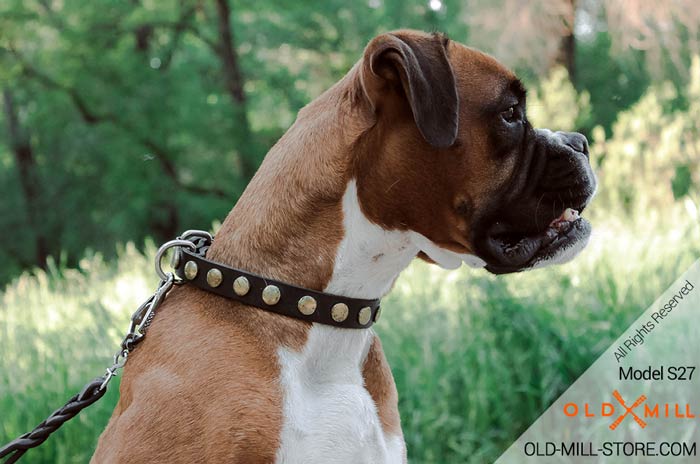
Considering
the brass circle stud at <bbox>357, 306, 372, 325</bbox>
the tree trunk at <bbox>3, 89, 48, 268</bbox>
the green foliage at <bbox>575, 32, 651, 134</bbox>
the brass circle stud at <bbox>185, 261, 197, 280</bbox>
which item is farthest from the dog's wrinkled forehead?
the tree trunk at <bbox>3, 89, 48, 268</bbox>

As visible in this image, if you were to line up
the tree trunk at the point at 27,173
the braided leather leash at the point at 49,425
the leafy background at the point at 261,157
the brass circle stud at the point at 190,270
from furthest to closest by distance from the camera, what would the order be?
the tree trunk at the point at 27,173 → the leafy background at the point at 261,157 → the braided leather leash at the point at 49,425 → the brass circle stud at the point at 190,270

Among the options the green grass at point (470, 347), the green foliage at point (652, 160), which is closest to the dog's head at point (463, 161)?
the green grass at point (470, 347)

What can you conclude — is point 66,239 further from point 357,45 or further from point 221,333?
point 221,333

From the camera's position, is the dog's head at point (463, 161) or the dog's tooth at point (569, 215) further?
the dog's tooth at point (569, 215)

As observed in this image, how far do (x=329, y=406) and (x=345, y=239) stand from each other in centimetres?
45

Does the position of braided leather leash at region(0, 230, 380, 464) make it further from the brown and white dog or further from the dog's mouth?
the dog's mouth

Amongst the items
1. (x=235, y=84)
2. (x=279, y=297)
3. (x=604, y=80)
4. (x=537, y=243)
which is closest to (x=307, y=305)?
(x=279, y=297)

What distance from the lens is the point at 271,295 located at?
2.09 metres

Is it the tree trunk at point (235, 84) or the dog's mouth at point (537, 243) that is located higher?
the dog's mouth at point (537, 243)

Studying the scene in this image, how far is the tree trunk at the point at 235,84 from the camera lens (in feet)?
44.1

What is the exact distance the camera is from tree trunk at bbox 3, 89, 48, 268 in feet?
54.5

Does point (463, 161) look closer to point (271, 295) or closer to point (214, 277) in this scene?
point (271, 295)

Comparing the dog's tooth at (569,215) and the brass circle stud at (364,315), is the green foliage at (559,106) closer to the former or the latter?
the dog's tooth at (569,215)

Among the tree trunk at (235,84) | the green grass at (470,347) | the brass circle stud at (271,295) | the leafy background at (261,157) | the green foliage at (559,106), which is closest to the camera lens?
the brass circle stud at (271,295)
